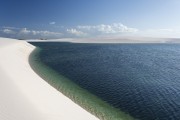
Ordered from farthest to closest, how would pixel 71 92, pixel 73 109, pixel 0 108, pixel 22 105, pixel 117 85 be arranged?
1. pixel 117 85
2. pixel 71 92
3. pixel 73 109
4. pixel 22 105
5. pixel 0 108

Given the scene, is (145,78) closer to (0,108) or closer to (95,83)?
(95,83)

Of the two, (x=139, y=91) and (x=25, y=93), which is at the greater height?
(x=25, y=93)

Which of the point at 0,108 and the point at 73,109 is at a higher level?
the point at 0,108

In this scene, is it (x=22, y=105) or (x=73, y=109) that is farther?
(x=73, y=109)

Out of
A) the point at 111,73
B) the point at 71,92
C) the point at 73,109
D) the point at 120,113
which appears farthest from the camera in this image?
the point at 111,73

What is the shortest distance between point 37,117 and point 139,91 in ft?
57.3

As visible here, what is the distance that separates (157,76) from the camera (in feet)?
128

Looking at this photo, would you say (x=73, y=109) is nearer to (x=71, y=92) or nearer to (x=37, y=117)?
(x=37, y=117)

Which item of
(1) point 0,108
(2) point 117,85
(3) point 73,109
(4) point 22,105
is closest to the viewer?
(1) point 0,108

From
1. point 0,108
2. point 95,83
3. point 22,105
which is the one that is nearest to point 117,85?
point 95,83

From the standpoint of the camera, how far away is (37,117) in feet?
49.8

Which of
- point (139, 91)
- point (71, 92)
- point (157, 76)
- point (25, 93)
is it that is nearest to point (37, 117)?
point (25, 93)

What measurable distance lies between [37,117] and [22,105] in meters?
2.50

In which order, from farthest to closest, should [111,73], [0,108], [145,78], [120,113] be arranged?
[111,73]
[145,78]
[120,113]
[0,108]
